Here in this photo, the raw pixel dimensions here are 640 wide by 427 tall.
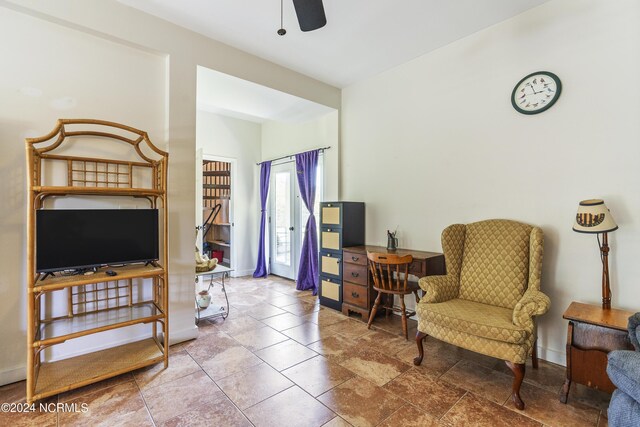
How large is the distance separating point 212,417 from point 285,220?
149 inches

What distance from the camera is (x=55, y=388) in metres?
1.99

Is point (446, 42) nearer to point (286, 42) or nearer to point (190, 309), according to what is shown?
point (286, 42)

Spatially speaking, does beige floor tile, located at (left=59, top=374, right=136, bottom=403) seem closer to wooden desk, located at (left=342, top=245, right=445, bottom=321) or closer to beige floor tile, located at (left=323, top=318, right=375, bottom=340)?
beige floor tile, located at (left=323, top=318, right=375, bottom=340)

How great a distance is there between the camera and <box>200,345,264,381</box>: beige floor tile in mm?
2344

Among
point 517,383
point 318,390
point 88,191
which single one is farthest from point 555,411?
point 88,191

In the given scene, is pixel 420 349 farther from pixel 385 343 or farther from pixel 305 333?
pixel 305 333

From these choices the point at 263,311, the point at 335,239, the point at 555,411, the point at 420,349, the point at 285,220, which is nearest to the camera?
the point at 555,411

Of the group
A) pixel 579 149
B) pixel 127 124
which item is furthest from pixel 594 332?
pixel 127 124

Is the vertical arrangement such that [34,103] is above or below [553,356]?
above

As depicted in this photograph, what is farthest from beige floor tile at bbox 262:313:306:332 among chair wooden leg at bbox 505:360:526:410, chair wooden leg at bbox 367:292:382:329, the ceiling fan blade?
the ceiling fan blade

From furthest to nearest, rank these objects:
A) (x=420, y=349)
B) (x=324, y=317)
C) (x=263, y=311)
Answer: (x=263, y=311), (x=324, y=317), (x=420, y=349)

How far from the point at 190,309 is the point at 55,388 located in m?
1.08

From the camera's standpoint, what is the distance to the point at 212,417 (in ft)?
6.05

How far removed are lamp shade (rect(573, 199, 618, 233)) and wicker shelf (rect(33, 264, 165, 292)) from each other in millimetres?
3132
